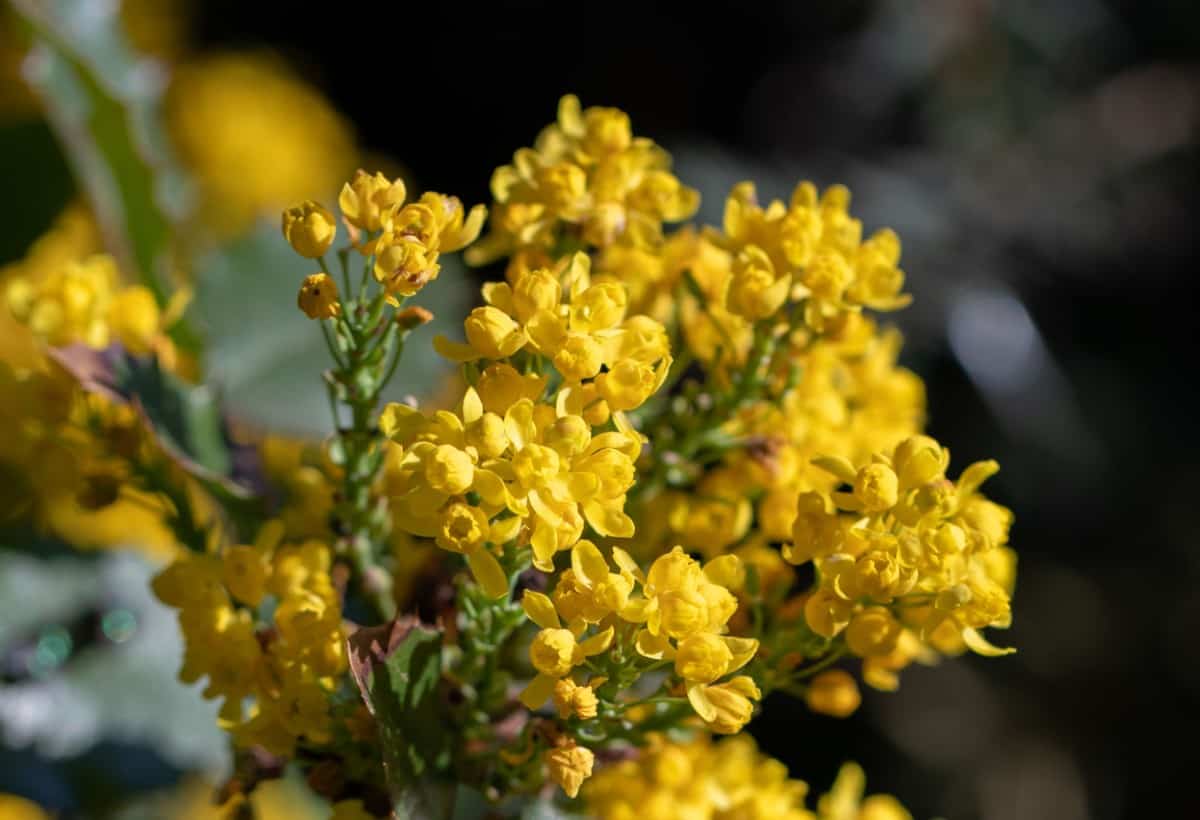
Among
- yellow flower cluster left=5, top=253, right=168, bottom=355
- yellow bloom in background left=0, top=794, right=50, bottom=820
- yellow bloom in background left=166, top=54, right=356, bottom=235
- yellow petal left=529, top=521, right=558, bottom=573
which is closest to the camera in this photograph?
yellow petal left=529, top=521, right=558, bottom=573

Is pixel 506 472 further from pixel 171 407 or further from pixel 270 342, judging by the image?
pixel 270 342

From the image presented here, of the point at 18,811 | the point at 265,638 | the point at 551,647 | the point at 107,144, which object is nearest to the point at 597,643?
the point at 551,647

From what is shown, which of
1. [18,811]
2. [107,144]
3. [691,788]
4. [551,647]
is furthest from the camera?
[18,811]

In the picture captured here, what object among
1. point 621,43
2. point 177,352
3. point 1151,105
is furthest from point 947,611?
point 621,43

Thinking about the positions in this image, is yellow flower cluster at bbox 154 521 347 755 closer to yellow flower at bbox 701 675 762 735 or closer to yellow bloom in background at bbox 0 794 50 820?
yellow flower at bbox 701 675 762 735

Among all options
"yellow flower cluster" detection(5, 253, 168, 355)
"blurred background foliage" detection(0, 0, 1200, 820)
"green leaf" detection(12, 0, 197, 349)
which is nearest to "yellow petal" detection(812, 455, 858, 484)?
"yellow flower cluster" detection(5, 253, 168, 355)

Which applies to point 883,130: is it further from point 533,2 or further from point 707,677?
point 707,677
